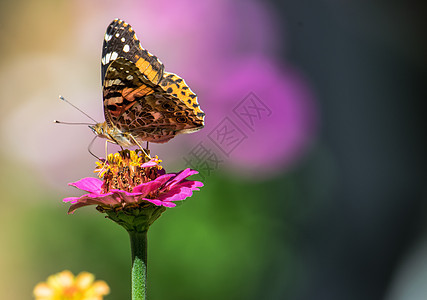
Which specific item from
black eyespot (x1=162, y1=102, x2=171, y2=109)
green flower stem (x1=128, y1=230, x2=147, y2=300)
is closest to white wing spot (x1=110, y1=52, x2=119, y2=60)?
black eyespot (x1=162, y1=102, x2=171, y2=109)

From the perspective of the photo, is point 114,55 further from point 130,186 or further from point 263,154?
point 263,154

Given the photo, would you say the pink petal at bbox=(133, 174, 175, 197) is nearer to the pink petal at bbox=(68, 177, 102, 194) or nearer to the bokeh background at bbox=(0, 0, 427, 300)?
the pink petal at bbox=(68, 177, 102, 194)

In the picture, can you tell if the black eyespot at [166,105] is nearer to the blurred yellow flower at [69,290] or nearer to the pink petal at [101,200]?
the pink petal at [101,200]

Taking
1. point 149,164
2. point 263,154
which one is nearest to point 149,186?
point 149,164

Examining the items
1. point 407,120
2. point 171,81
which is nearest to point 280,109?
point 407,120

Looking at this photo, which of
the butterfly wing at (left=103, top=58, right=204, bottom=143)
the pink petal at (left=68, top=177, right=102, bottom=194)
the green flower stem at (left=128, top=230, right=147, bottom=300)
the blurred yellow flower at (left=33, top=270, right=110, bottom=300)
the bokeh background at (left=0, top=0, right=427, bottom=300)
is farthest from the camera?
the bokeh background at (left=0, top=0, right=427, bottom=300)

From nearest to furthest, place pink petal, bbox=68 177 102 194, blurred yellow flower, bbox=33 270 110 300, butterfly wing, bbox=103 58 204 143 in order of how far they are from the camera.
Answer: blurred yellow flower, bbox=33 270 110 300, pink petal, bbox=68 177 102 194, butterfly wing, bbox=103 58 204 143

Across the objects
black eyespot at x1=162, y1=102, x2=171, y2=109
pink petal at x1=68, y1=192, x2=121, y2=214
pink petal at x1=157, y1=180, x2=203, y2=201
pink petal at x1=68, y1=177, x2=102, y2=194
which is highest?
black eyespot at x1=162, y1=102, x2=171, y2=109
